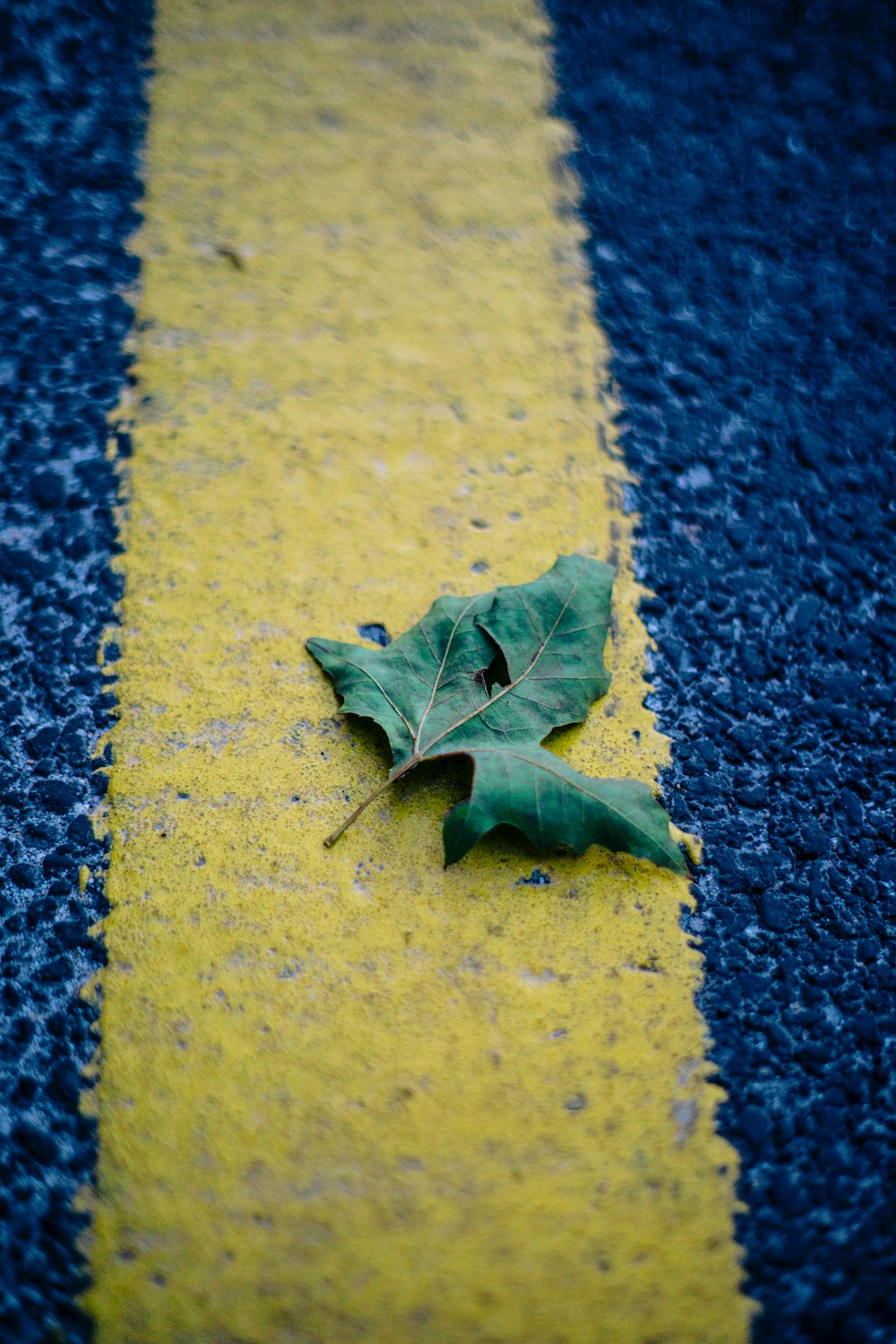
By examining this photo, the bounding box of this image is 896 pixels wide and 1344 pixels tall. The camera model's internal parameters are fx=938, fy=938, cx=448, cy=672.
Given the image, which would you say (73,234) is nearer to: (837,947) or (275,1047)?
(275,1047)

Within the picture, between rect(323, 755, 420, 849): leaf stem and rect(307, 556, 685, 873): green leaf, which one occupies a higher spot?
rect(307, 556, 685, 873): green leaf

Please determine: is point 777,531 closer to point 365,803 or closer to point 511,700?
point 511,700

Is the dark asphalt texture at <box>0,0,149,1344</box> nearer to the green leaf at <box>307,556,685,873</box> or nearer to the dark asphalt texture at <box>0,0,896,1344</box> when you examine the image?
the dark asphalt texture at <box>0,0,896,1344</box>

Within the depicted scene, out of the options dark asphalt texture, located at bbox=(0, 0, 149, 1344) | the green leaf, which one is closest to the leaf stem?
the green leaf

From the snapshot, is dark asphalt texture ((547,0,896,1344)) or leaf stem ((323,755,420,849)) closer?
dark asphalt texture ((547,0,896,1344))

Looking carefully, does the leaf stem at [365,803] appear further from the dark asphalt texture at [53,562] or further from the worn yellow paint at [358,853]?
the dark asphalt texture at [53,562]

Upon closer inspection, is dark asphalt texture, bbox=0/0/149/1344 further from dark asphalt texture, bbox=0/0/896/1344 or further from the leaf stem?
the leaf stem
